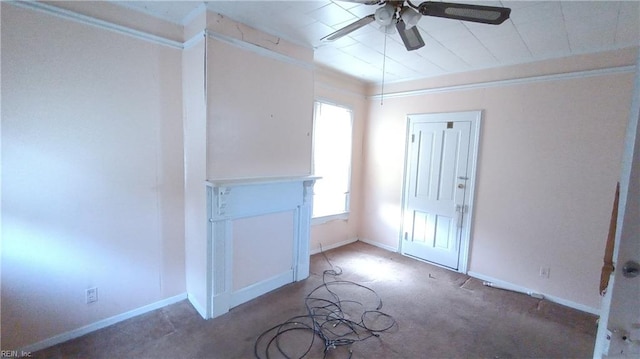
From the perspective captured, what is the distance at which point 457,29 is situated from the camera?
236cm

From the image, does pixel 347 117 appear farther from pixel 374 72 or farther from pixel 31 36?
pixel 31 36

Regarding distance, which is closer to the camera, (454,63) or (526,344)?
(526,344)

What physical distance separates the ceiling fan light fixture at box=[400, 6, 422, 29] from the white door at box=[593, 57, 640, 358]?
111 cm

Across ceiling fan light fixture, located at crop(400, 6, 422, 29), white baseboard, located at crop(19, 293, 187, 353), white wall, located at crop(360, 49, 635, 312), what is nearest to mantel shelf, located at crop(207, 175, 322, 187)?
white baseboard, located at crop(19, 293, 187, 353)

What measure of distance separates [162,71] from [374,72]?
2.54m

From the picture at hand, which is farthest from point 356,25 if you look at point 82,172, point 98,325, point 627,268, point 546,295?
point 546,295

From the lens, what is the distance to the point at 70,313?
2062mm

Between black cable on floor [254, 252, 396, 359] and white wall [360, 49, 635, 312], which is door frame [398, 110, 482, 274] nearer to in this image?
white wall [360, 49, 635, 312]

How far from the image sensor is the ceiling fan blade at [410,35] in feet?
5.67

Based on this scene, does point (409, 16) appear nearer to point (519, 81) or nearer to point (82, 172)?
point (519, 81)

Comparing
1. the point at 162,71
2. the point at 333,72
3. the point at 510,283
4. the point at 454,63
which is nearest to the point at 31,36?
the point at 162,71

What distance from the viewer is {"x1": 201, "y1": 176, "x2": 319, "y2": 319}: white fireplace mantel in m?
2.39

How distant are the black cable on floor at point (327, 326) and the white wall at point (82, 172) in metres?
1.18

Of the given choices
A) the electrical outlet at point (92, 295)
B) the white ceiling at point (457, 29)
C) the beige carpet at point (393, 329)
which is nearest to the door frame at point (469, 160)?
the beige carpet at point (393, 329)
